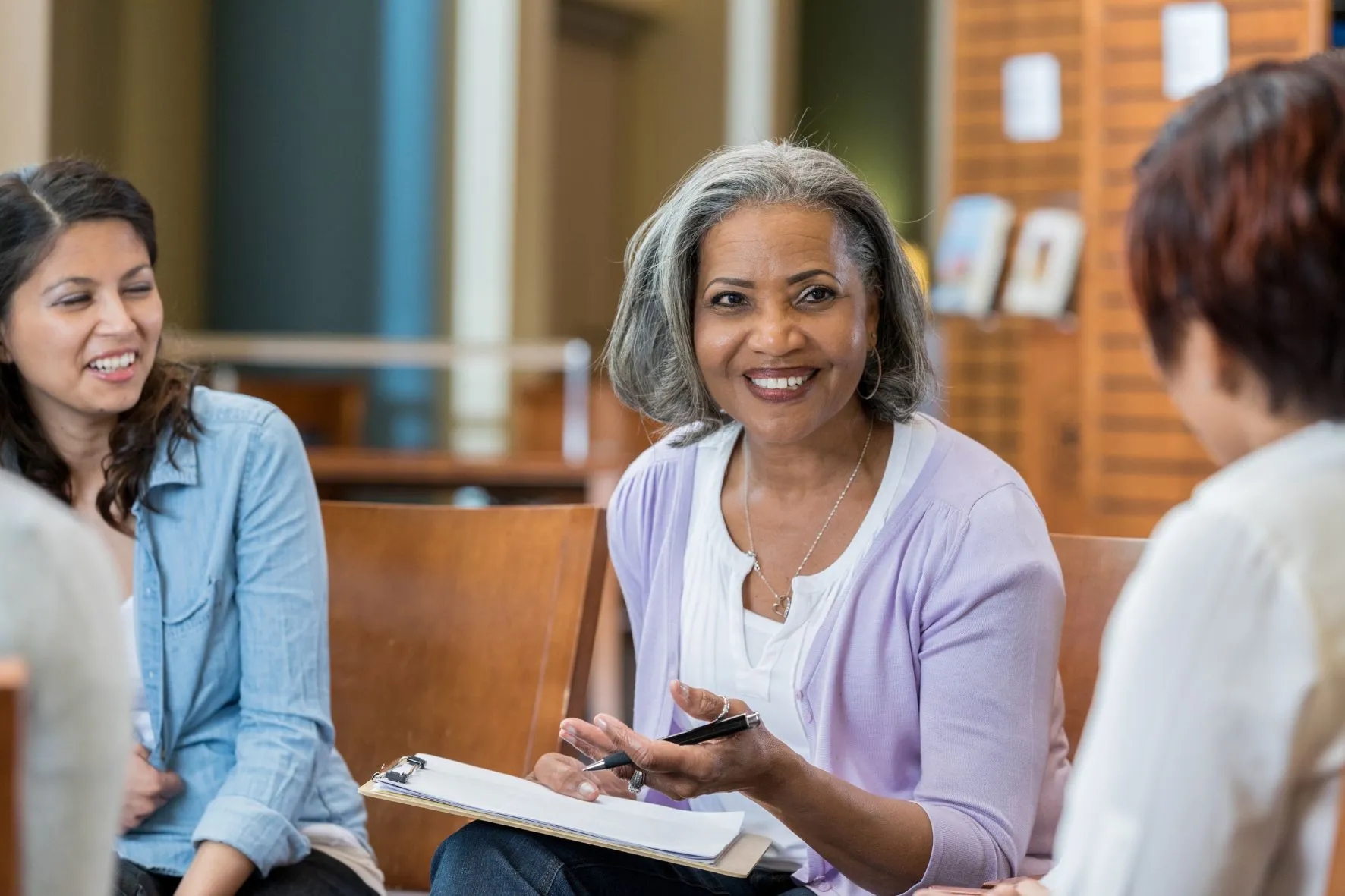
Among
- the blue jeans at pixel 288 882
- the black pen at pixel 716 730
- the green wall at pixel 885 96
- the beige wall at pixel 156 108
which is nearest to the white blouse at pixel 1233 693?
the black pen at pixel 716 730

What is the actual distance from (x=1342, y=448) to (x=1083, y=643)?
3.01 ft

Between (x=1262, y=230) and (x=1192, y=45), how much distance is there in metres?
4.63

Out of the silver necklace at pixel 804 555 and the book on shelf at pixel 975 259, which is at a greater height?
the book on shelf at pixel 975 259

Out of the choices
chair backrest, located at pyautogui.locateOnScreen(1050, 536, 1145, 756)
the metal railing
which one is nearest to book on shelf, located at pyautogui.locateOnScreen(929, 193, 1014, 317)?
the metal railing

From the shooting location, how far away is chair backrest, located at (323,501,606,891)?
185 cm

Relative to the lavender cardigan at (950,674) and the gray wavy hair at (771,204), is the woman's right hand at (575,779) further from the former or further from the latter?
the gray wavy hair at (771,204)

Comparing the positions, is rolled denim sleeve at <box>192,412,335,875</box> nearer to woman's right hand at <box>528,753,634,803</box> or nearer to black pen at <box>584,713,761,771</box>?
woman's right hand at <box>528,753,634,803</box>

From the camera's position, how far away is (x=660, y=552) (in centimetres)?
176

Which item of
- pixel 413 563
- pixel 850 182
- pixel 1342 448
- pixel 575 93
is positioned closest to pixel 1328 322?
pixel 1342 448

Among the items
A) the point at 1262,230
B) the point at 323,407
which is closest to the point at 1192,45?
the point at 323,407

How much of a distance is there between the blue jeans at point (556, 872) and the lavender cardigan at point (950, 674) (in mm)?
90

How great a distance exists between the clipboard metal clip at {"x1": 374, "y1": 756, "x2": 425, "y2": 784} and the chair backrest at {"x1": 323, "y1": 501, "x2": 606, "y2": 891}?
41 cm

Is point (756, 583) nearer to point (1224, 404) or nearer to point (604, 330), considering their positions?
point (1224, 404)

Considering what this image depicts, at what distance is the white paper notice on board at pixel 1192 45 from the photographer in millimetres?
4988
